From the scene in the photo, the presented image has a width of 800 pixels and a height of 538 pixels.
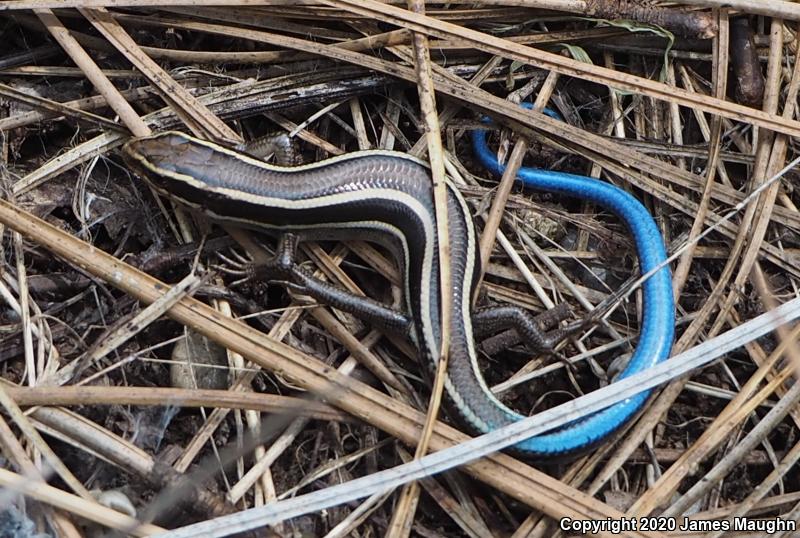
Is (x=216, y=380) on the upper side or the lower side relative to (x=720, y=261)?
lower

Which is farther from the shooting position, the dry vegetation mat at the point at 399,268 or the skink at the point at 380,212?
the skink at the point at 380,212

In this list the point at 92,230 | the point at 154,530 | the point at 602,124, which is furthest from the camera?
the point at 602,124

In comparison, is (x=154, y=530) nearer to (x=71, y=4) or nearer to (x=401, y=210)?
(x=401, y=210)

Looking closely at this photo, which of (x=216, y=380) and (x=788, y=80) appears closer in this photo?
(x=216, y=380)

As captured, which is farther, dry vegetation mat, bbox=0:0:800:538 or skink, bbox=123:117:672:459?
skink, bbox=123:117:672:459

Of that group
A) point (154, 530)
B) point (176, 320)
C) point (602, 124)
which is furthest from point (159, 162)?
point (602, 124)

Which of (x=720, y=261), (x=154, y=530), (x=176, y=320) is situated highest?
(x=720, y=261)

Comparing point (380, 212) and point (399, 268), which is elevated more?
point (380, 212)

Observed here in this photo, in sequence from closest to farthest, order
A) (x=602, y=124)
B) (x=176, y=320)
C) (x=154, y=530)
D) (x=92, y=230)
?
1. (x=154, y=530)
2. (x=176, y=320)
3. (x=92, y=230)
4. (x=602, y=124)
